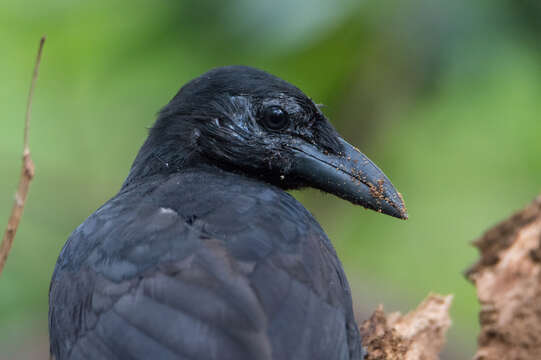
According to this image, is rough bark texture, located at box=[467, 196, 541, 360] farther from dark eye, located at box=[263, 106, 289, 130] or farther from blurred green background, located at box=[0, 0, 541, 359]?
blurred green background, located at box=[0, 0, 541, 359]

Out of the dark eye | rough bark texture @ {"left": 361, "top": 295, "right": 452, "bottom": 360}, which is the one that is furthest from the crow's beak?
rough bark texture @ {"left": 361, "top": 295, "right": 452, "bottom": 360}

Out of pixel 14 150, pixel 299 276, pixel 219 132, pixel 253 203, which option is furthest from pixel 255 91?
pixel 14 150

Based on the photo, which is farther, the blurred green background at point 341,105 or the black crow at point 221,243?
the blurred green background at point 341,105

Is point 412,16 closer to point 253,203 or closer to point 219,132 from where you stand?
point 219,132

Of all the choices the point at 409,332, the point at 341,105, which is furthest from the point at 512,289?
the point at 341,105

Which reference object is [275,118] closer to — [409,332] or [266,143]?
[266,143]

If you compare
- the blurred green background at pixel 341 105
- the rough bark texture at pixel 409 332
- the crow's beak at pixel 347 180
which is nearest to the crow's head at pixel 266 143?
the crow's beak at pixel 347 180

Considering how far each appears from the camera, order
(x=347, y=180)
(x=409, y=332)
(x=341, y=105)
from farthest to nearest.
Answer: (x=341, y=105), (x=409, y=332), (x=347, y=180)

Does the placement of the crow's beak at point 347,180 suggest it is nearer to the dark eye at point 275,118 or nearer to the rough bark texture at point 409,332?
the dark eye at point 275,118
